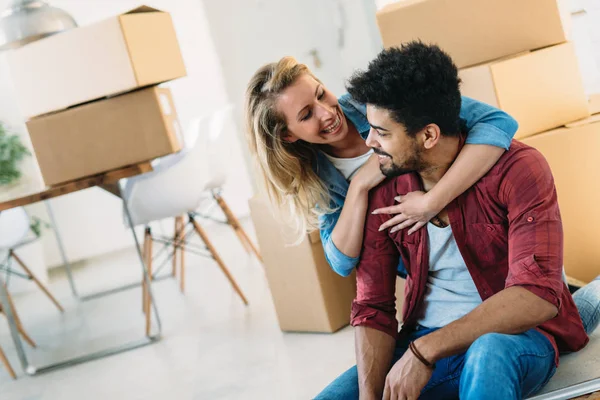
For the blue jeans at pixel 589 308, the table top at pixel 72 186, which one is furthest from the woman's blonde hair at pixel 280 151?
the table top at pixel 72 186

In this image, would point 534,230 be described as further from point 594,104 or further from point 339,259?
point 594,104

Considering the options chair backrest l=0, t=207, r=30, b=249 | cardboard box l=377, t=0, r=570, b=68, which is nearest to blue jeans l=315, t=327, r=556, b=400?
cardboard box l=377, t=0, r=570, b=68

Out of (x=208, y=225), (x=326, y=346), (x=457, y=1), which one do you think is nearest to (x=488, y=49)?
(x=457, y=1)

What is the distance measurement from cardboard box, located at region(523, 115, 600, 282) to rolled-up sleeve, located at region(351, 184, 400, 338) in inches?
→ 27.2

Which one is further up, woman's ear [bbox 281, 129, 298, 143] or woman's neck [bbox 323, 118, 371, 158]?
woman's ear [bbox 281, 129, 298, 143]

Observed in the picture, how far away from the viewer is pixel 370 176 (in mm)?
1515

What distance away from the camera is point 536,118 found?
2.04 metres

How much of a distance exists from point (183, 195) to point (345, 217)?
1.75 meters

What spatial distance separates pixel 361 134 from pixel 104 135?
1.46 m

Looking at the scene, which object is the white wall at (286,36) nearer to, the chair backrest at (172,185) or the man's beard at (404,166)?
the chair backrest at (172,185)

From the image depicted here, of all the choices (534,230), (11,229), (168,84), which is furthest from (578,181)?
(168,84)

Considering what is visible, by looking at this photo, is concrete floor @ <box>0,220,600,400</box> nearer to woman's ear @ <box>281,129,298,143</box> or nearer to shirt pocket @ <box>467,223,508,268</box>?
shirt pocket @ <box>467,223,508,268</box>

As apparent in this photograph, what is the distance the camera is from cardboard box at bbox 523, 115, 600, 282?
2004 mm

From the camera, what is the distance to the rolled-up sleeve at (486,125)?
1.39 m
